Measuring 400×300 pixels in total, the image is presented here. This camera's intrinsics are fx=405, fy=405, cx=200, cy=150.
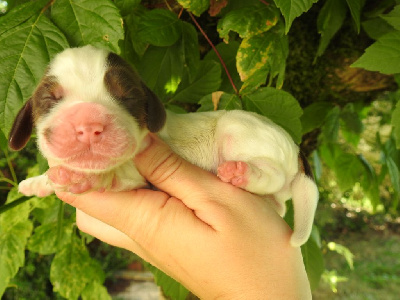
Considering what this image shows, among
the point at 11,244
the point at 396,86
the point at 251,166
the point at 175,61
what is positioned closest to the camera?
the point at 251,166

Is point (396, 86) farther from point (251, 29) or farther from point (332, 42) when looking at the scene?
point (251, 29)

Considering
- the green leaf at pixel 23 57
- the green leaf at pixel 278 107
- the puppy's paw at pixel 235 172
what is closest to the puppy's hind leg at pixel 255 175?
the puppy's paw at pixel 235 172

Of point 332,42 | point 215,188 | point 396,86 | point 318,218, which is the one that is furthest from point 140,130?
point 318,218

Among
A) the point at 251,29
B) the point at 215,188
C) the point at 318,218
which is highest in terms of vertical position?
the point at 251,29

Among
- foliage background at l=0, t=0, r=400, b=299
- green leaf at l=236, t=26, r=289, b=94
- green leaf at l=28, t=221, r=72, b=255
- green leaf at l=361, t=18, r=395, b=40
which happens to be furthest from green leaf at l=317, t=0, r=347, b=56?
green leaf at l=28, t=221, r=72, b=255

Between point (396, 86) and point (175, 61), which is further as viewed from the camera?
point (396, 86)

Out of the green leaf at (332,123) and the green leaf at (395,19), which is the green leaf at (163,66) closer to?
the green leaf at (395,19)

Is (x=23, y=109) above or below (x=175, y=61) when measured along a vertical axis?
above

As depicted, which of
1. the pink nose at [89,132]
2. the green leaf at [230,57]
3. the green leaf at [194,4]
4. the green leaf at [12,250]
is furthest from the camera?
the green leaf at [12,250]
